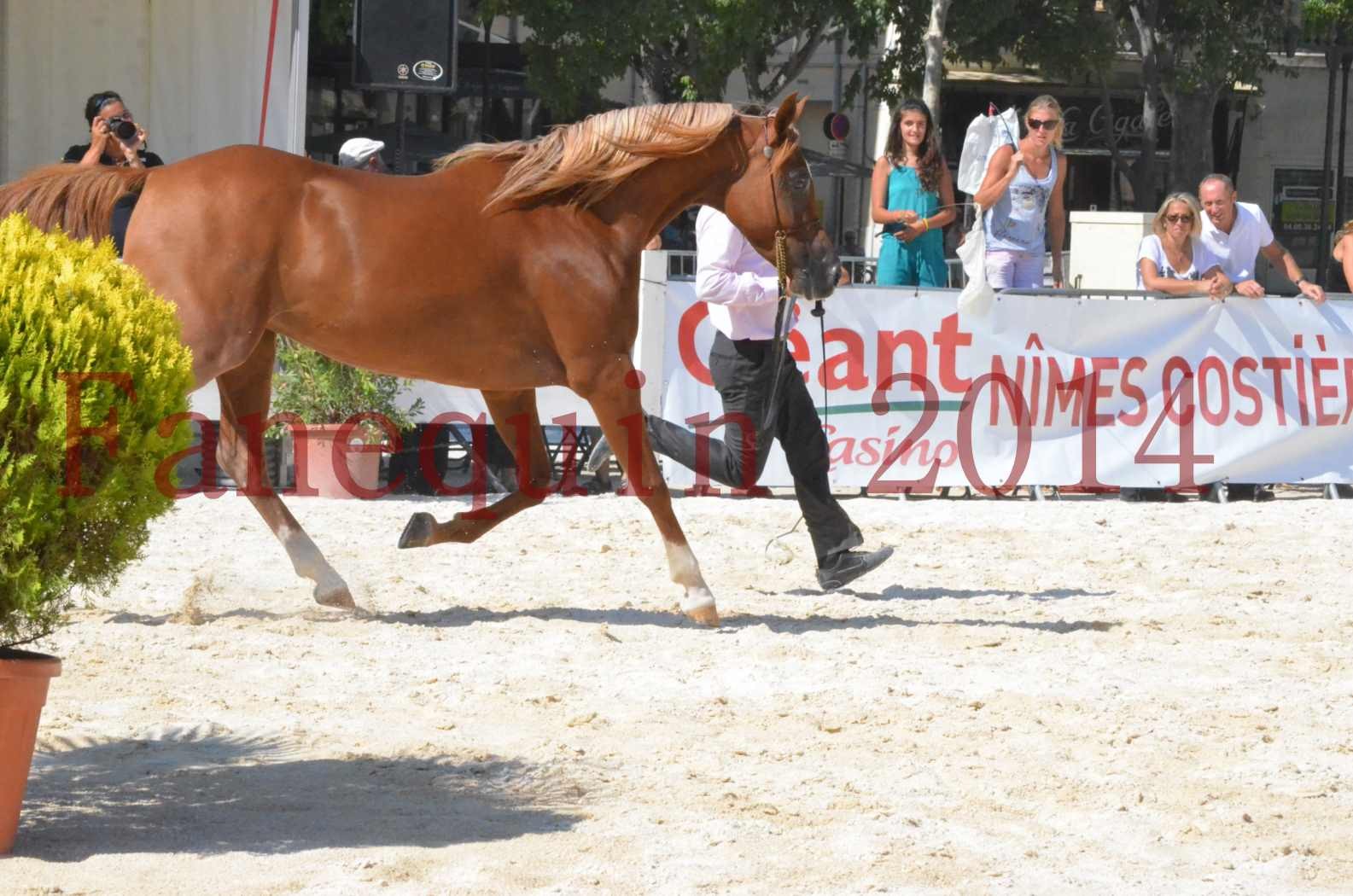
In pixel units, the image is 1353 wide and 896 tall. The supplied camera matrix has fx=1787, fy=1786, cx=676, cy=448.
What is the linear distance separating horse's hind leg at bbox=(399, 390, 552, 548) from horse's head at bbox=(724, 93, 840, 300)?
1135 millimetres

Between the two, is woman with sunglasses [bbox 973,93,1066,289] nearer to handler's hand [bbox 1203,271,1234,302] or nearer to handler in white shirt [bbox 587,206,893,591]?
handler's hand [bbox 1203,271,1234,302]

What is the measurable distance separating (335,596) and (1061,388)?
5.28 metres

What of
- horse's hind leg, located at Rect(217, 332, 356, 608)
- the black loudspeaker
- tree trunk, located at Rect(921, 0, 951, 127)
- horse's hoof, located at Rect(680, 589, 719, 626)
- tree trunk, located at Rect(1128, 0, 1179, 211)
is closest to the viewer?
horse's hoof, located at Rect(680, 589, 719, 626)

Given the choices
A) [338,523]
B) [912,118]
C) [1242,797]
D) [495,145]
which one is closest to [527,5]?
[912,118]

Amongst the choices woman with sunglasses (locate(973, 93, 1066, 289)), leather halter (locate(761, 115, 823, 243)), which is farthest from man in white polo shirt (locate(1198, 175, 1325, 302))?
leather halter (locate(761, 115, 823, 243))

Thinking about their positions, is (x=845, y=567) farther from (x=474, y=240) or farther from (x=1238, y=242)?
(x=1238, y=242)

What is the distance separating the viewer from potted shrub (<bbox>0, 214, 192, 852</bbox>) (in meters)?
3.71

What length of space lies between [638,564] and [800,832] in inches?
153

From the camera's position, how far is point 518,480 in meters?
7.16

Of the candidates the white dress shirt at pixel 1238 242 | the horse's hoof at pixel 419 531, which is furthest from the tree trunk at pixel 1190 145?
the horse's hoof at pixel 419 531

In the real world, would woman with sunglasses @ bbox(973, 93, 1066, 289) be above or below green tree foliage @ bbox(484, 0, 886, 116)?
below

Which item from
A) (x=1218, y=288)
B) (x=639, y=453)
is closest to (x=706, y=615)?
(x=639, y=453)

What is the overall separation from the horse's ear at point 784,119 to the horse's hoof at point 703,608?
1708mm

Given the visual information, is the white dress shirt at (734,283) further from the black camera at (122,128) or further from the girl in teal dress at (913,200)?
the black camera at (122,128)
